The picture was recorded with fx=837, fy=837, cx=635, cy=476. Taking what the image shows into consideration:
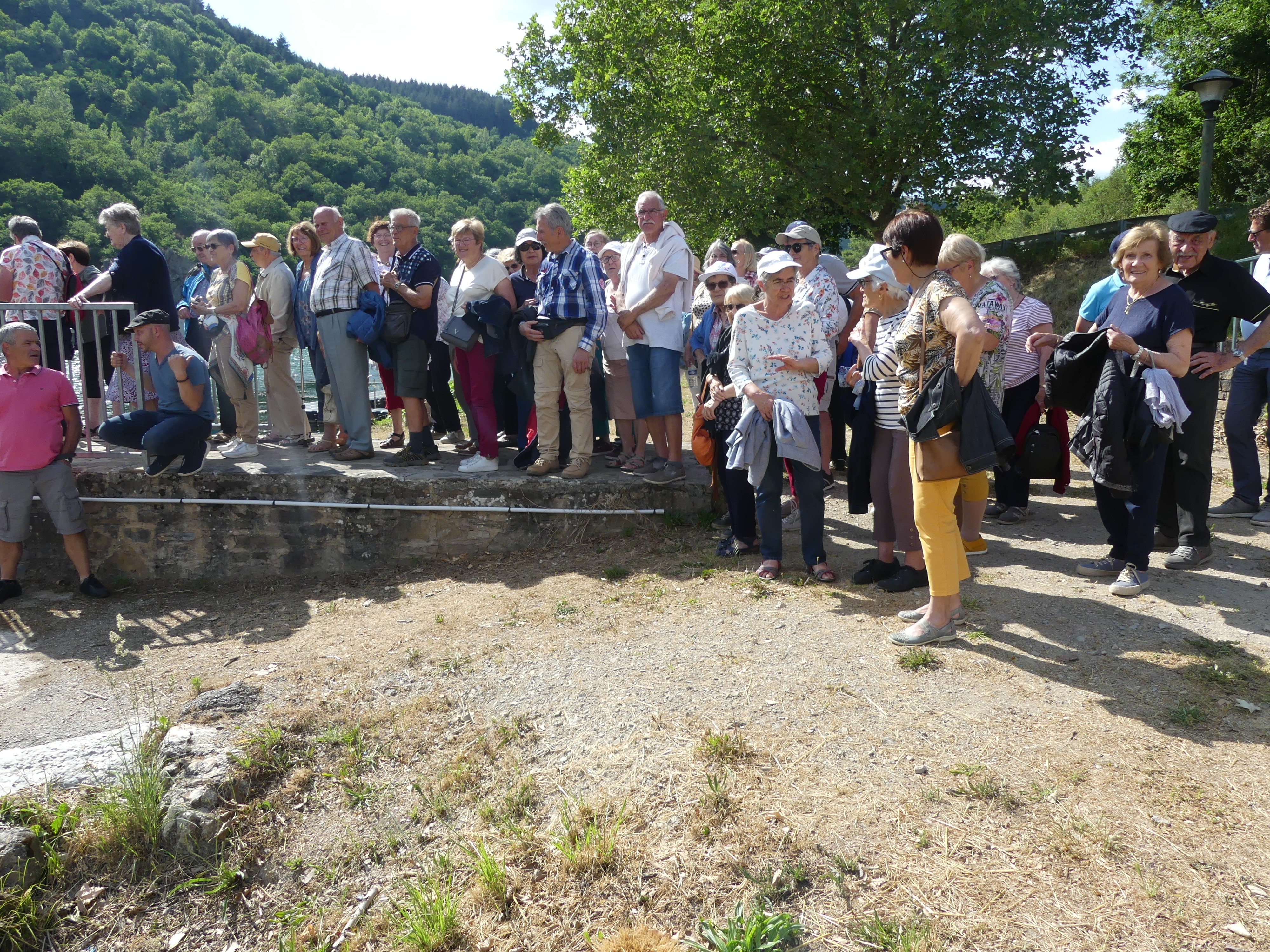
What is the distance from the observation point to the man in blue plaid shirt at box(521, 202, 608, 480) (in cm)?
561

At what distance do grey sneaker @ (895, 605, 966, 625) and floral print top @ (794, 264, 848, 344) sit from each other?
5.87 ft

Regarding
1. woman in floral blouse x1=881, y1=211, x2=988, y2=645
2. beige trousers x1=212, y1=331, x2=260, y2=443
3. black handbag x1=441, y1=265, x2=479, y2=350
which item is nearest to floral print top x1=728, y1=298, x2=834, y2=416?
woman in floral blouse x1=881, y1=211, x2=988, y2=645

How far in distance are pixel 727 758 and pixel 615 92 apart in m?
21.1

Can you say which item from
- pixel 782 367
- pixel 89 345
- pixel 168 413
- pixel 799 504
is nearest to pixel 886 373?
pixel 782 367

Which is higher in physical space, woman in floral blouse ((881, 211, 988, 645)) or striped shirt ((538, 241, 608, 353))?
striped shirt ((538, 241, 608, 353))

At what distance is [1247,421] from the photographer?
557cm

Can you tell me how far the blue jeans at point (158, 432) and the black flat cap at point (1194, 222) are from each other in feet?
20.7

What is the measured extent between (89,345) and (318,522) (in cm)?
254

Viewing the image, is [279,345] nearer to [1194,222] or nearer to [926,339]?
[926,339]

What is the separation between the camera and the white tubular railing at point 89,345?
6.17 metres

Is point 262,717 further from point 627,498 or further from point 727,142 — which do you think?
point 727,142

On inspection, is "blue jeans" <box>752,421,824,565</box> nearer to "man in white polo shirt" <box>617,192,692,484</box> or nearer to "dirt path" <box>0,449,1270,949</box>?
"dirt path" <box>0,449,1270,949</box>

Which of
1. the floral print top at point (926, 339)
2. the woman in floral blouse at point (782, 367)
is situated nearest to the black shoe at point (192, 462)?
the woman in floral blouse at point (782, 367)

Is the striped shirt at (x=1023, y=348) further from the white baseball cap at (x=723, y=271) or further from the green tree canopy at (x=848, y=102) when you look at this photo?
the green tree canopy at (x=848, y=102)
